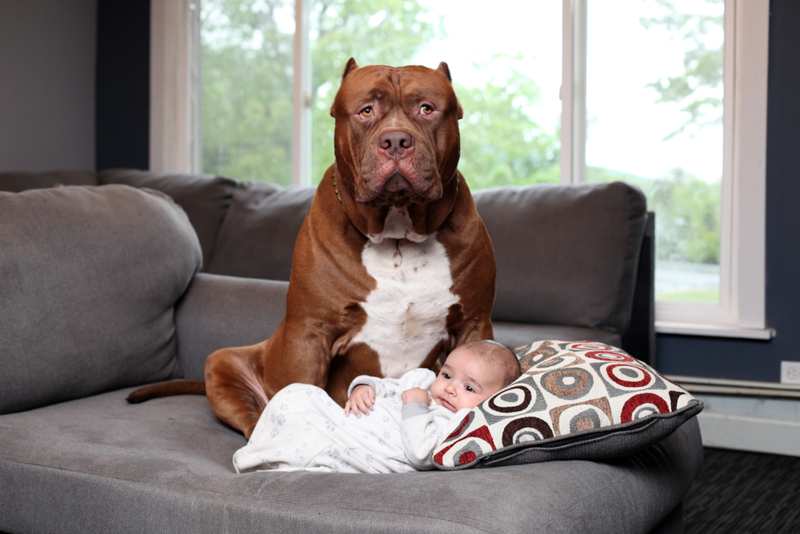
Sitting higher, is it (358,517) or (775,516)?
(358,517)

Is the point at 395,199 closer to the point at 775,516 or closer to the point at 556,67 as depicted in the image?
the point at 775,516

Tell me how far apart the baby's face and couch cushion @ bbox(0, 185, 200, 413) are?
2.98 feet

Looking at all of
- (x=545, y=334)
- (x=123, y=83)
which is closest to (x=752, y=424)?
(x=545, y=334)

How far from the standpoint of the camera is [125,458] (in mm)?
1211

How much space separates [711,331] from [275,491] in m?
2.21

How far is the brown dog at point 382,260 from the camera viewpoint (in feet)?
4.34

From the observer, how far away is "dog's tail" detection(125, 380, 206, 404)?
1.71m

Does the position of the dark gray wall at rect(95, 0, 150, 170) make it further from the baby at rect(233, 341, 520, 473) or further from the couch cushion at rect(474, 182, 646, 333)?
the baby at rect(233, 341, 520, 473)

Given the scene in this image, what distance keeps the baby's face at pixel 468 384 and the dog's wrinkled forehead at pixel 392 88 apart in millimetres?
490

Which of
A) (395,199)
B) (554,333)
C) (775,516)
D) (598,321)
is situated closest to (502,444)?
(395,199)

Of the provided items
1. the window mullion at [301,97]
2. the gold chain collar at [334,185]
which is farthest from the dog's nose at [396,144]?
the window mullion at [301,97]

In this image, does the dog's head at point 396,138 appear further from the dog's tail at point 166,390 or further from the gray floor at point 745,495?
the gray floor at point 745,495

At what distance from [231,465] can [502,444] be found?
1.86ft

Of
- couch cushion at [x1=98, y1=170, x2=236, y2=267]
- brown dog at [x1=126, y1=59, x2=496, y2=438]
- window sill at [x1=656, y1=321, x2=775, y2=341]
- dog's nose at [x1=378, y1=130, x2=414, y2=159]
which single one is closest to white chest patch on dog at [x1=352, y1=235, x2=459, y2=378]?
brown dog at [x1=126, y1=59, x2=496, y2=438]
